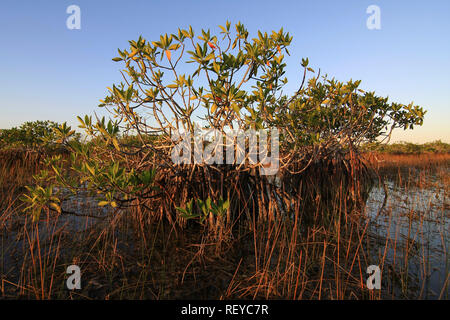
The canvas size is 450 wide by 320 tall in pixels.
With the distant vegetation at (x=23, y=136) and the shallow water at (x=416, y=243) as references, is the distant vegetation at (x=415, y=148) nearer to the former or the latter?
the shallow water at (x=416, y=243)

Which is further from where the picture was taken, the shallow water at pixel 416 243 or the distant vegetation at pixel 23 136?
the distant vegetation at pixel 23 136

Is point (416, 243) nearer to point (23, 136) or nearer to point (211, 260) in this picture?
point (211, 260)

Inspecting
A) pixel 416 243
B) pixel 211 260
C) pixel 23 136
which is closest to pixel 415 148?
pixel 416 243

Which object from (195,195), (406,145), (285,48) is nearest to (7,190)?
(195,195)

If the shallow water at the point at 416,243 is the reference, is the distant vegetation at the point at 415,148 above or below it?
above

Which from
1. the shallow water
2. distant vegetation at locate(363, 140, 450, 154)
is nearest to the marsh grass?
the shallow water

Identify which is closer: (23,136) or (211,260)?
(211,260)

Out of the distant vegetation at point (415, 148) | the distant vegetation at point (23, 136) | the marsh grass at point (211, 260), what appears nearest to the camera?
the marsh grass at point (211, 260)

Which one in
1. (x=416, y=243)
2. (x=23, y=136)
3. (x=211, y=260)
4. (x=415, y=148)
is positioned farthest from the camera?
(x=415, y=148)

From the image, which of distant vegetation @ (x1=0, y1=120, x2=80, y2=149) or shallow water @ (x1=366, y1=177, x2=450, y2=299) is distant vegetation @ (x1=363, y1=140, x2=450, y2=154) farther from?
distant vegetation @ (x1=0, y1=120, x2=80, y2=149)

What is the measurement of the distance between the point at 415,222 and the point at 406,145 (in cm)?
1861

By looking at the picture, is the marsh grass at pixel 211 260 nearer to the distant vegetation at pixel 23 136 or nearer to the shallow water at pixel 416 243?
the shallow water at pixel 416 243

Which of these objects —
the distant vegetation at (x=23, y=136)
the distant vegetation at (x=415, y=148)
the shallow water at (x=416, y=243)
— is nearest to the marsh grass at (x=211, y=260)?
the shallow water at (x=416, y=243)

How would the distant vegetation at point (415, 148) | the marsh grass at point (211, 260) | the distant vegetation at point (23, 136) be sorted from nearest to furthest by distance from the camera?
1. the marsh grass at point (211, 260)
2. the distant vegetation at point (23, 136)
3. the distant vegetation at point (415, 148)
